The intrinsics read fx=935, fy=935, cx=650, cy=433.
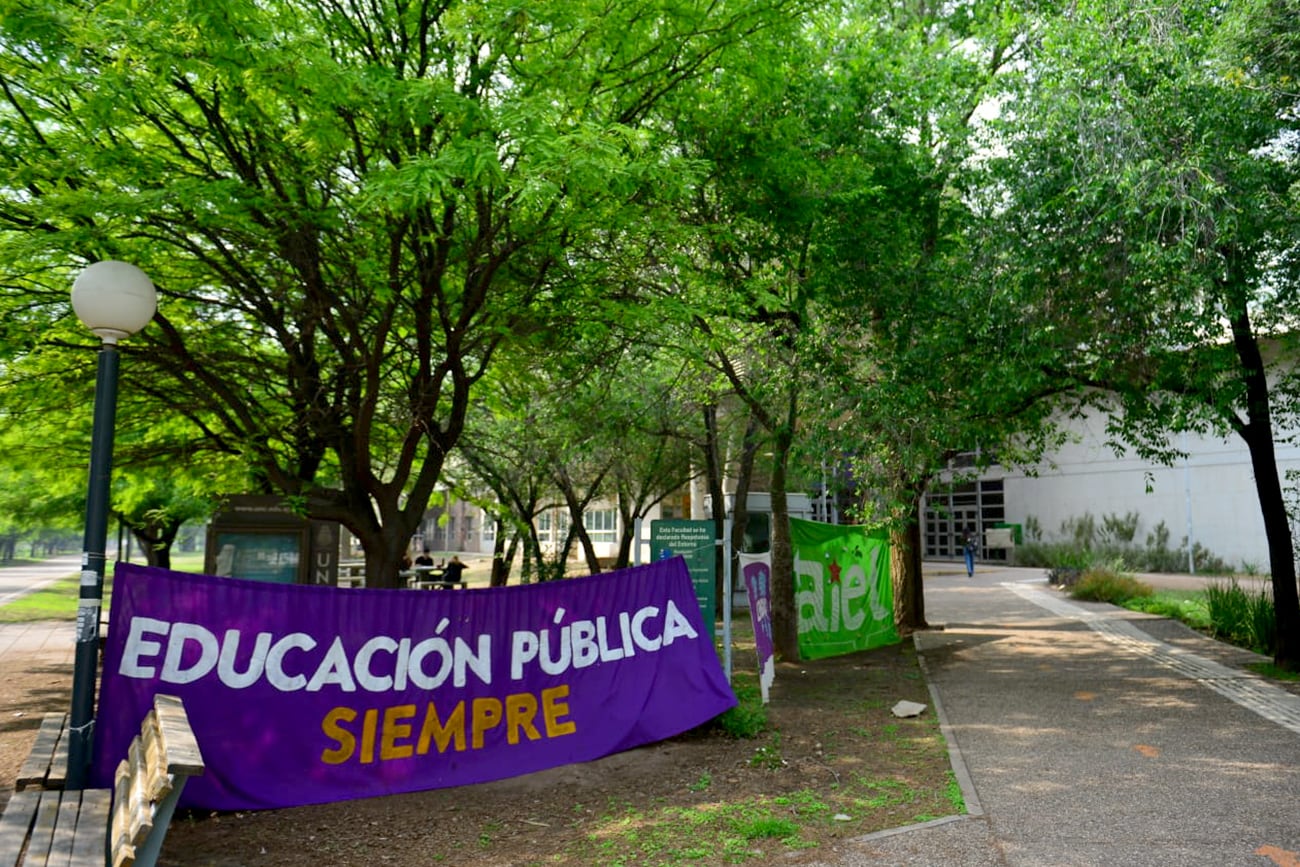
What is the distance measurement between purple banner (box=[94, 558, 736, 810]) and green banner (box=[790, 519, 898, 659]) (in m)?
5.46

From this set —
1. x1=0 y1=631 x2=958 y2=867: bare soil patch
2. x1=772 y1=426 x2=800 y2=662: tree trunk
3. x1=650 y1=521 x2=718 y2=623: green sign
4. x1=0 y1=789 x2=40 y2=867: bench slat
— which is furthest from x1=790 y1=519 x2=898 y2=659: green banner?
x1=0 y1=789 x2=40 y2=867: bench slat

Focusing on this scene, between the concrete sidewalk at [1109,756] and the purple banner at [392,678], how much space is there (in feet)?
9.04

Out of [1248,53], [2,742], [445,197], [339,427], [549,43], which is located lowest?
[2,742]

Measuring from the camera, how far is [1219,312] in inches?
385

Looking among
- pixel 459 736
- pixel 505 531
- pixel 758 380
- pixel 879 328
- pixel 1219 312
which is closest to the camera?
pixel 459 736

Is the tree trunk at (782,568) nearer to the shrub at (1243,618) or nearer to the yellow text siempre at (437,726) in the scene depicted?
the yellow text siempre at (437,726)

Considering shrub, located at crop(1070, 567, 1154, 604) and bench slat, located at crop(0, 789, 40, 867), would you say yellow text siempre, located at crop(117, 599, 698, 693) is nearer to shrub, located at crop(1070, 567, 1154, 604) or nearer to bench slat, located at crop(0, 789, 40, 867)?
bench slat, located at crop(0, 789, 40, 867)

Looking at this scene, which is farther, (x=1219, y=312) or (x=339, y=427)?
(x=339, y=427)

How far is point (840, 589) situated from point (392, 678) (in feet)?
30.8

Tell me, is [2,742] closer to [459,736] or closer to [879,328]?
[459,736]

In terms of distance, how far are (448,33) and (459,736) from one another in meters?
6.05

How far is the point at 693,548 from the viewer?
421 inches

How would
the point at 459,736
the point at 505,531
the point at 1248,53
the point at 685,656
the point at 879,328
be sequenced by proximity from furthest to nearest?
1. the point at 505,531
2. the point at 879,328
3. the point at 1248,53
4. the point at 685,656
5. the point at 459,736

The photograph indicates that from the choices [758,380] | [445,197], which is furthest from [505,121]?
[758,380]
